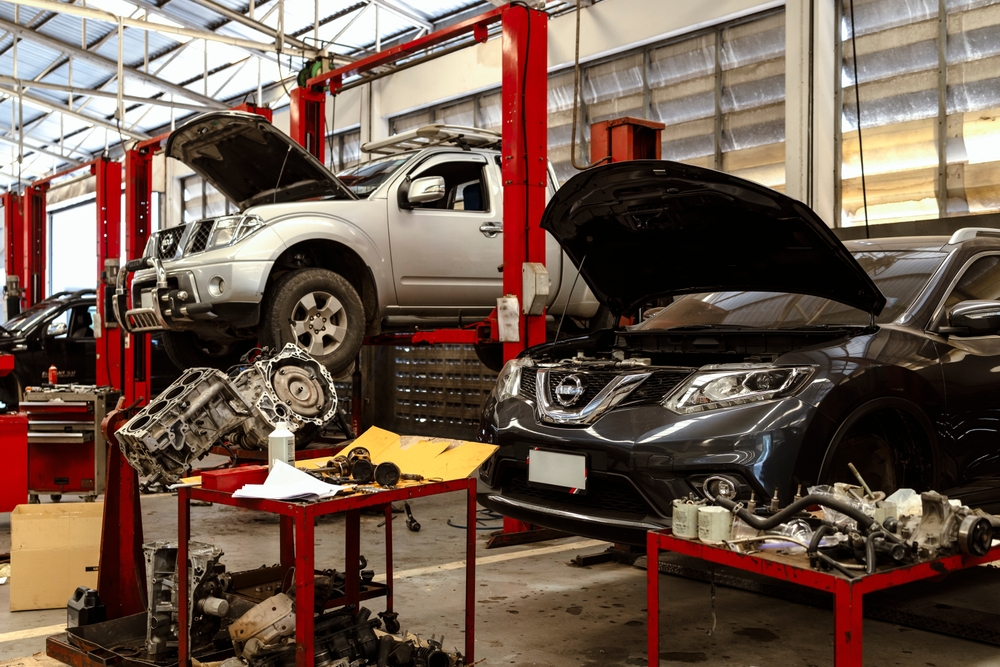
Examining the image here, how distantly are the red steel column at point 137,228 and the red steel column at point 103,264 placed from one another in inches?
10.8

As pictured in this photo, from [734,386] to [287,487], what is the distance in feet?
5.04

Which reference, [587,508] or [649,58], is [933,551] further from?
[649,58]

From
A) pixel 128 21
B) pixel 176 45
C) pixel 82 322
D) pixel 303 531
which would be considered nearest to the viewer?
pixel 303 531

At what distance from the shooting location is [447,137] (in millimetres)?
6613

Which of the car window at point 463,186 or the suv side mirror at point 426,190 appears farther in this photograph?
the car window at point 463,186

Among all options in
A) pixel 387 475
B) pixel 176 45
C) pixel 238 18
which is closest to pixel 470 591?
pixel 387 475

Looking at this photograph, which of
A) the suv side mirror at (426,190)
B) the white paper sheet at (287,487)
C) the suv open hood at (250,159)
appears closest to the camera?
the white paper sheet at (287,487)

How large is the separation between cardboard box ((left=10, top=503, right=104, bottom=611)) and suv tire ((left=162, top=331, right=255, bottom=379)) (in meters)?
2.50

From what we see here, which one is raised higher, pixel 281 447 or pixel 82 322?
pixel 82 322

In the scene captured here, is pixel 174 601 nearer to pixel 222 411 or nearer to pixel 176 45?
pixel 222 411

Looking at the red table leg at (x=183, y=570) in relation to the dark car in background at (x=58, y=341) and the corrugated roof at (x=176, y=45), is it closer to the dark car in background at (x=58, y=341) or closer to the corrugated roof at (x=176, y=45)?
the dark car in background at (x=58, y=341)

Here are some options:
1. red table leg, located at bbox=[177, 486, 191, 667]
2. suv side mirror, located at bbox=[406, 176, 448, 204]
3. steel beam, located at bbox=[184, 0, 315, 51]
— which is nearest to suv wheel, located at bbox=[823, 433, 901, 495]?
red table leg, located at bbox=[177, 486, 191, 667]

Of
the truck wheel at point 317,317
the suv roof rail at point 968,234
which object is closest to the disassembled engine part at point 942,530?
the suv roof rail at point 968,234

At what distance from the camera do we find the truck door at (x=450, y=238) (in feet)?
20.3
